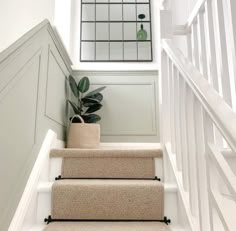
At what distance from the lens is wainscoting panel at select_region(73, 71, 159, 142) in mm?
3121

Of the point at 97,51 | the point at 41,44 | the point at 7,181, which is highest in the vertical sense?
the point at 97,51

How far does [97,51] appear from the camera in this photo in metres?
3.55

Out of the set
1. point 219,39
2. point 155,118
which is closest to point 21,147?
point 219,39

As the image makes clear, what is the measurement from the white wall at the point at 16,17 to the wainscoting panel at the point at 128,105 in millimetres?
1194

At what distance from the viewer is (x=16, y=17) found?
5.33ft

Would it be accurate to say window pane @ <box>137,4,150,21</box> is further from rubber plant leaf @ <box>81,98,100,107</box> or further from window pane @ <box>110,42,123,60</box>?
rubber plant leaf @ <box>81,98,100,107</box>

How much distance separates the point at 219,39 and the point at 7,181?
1307mm

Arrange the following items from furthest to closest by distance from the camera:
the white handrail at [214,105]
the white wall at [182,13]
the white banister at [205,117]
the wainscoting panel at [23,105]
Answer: the white wall at [182,13]
the wainscoting panel at [23,105]
the white banister at [205,117]
the white handrail at [214,105]

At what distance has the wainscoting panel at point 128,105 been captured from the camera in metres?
3.12

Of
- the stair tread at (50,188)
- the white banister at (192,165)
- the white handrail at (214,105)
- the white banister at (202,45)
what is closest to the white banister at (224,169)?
the white handrail at (214,105)

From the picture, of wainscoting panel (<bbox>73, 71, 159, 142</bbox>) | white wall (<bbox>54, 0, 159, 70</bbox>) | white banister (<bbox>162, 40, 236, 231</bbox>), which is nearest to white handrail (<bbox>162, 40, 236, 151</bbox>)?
white banister (<bbox>162, 40, 236, 231</bbox>)

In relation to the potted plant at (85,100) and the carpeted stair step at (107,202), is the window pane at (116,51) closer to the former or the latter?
the potted plant at (85,100)

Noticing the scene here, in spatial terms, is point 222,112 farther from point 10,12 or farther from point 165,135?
point 10,12

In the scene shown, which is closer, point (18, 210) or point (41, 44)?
point (18, 210)
